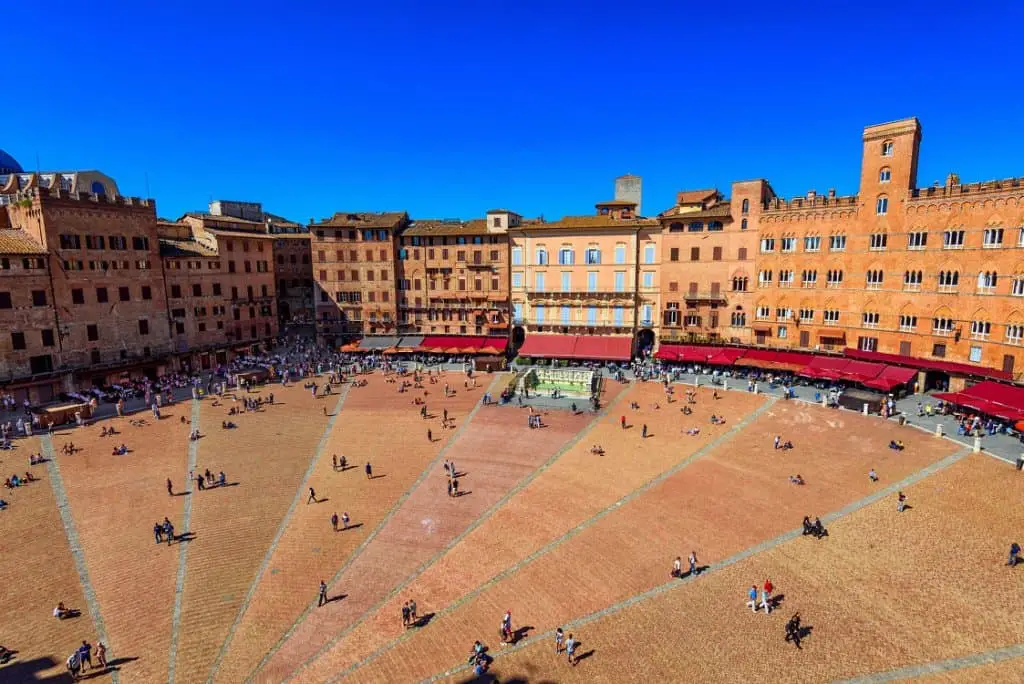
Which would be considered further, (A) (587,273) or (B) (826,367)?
(A) (587,273)

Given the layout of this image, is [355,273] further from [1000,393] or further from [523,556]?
[1000,393]

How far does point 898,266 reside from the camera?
1885 inches

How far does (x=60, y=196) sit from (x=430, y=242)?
3493 cm

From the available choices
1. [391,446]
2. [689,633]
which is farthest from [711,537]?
[391,446]

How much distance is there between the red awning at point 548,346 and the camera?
61.3 metres

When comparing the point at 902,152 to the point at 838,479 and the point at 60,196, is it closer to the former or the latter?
the point at 838,479

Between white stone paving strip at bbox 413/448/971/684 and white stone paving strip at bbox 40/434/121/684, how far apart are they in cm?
1239

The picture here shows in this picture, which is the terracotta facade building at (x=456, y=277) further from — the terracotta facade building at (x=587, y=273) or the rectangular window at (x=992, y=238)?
the rectangular window at (x=992, y=238)

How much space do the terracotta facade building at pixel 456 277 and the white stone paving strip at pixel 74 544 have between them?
37.6 metres

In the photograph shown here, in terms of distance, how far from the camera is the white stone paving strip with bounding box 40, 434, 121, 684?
20891 millimetres

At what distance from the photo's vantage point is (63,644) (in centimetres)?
2055

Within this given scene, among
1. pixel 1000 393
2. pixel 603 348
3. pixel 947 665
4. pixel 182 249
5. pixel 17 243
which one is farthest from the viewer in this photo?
pixel 182 249

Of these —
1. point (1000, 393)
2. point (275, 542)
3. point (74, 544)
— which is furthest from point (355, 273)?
point (1000, 393)

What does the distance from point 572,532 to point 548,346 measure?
3627 cm
